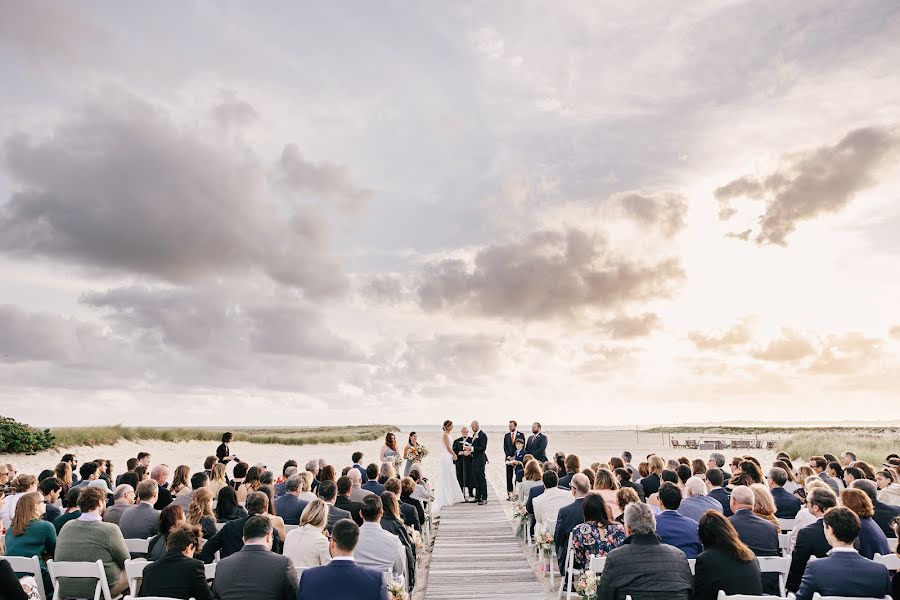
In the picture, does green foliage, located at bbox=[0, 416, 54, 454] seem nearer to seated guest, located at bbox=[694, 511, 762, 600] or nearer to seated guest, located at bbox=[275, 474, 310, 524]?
seated guest, located at bbox=[275, 474, 310, 524]

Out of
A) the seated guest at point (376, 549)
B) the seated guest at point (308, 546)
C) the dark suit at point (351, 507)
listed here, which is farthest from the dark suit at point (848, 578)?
the dark suit at point (351, 507)

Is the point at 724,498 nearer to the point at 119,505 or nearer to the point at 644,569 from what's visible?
the point at 644,569

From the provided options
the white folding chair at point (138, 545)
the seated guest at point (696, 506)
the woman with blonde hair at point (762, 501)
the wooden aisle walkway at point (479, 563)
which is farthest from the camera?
the wooden aisle walkway at point (479, 563)

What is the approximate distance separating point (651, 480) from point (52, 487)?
26.7 feet

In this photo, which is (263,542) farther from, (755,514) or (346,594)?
(755,514)

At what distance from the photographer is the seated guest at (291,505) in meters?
7.57

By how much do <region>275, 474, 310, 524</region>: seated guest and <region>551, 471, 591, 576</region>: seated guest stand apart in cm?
303

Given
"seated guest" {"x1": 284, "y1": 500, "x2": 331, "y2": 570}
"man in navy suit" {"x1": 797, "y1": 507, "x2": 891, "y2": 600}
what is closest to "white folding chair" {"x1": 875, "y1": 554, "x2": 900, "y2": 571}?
"man in navy suit" {"x1": 797, "y1": 507, "x2": 891, "y2": 600}

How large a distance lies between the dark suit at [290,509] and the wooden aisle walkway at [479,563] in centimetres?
196

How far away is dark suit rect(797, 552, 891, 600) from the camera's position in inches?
177

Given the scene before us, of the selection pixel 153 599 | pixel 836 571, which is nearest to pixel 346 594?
pixel 153 599

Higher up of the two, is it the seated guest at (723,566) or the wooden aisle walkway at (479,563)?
the seated guest at (723,566)

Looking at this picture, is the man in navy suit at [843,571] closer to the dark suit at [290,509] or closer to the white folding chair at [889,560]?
the white folding chair at [889,560]

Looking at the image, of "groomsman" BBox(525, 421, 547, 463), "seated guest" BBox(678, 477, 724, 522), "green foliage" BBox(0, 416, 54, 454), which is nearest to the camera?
"seated guest" BBox(678, 477, 724, 522)
